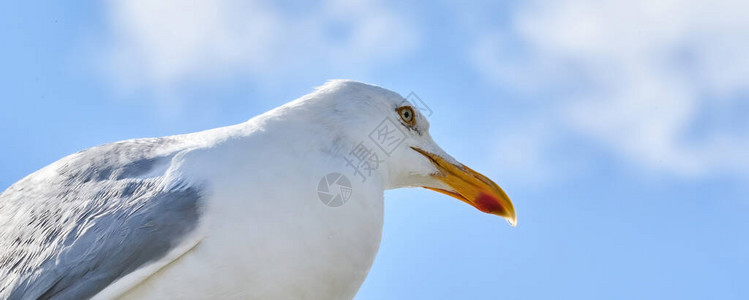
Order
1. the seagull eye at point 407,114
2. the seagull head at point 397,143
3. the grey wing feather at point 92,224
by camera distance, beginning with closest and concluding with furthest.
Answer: the grey wing feather at point 92,224 → the seagull head at point 397,143 → the seagull eye at point 407,114

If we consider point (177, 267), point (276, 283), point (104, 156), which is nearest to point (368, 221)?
point (276, 283)

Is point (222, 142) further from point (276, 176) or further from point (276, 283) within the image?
point (276, 283)

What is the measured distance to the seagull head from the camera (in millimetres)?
4059

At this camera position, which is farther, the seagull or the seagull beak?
the seagull beak

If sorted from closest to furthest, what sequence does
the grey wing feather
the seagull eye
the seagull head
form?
1. the grey wing feather
2. the seagull head
3. the seagull eye

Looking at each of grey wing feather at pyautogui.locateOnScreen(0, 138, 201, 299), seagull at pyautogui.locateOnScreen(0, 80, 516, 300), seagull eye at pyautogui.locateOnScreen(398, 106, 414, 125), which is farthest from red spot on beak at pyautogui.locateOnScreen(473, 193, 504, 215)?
grey wing feather at pyautogui.locateOnScreen(0, 138, 201, 299)

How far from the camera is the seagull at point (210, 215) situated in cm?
319

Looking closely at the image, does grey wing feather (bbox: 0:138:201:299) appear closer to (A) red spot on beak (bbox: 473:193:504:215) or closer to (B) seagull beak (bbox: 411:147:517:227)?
(B) seagull beak (bbox: 411:147:517:227)

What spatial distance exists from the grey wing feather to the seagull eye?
49.8 inches

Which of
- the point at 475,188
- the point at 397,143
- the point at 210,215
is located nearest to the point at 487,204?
the point at 475,188

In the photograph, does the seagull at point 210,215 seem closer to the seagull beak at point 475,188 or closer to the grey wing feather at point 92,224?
the grey wing feather at point 92,224

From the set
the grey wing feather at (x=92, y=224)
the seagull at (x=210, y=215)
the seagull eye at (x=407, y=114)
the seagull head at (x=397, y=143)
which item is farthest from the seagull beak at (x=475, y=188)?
the grey wing feather at (x=92, y=224)

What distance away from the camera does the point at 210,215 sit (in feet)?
10.8

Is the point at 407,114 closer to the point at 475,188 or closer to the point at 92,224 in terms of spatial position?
the point at 475,188
